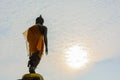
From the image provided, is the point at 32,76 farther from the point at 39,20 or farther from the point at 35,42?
the point at 39,20

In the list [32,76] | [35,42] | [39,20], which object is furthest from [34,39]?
[32,76]

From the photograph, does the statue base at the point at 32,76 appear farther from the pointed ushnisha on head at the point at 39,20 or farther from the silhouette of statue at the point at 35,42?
the pointed ushnisha on head at the point at 39,20

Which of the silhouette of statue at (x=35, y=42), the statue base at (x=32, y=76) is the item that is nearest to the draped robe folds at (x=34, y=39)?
the silhouette of statue at (x=35, y=42)

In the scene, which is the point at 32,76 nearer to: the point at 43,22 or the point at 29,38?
the point at 29,38

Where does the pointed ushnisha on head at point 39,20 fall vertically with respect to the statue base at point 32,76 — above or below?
above

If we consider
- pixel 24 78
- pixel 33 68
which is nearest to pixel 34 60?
pixel 33 68

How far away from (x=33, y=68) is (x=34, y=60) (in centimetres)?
31

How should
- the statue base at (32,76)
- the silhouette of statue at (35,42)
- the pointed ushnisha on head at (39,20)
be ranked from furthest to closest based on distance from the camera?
the pointed ushnisha on head at (39,20) < the silhouette of statue at (35,42) < the statue base at (32,76)

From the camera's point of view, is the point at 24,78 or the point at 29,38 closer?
the point at 24,78

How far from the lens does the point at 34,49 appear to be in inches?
448

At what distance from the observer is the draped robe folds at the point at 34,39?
11401 millimetres

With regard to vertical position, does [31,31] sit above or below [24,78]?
above

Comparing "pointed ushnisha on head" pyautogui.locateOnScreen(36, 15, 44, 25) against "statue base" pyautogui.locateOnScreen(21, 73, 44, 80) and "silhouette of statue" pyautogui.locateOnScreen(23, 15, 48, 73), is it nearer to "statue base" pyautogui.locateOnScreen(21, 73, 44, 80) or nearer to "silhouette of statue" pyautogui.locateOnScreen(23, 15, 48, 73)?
"silhouette of statue" pyautogui.locateOnScreen(23, 15, 48, 73)

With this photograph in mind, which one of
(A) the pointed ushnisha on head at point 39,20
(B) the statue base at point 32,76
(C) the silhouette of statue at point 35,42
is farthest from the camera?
(A) the pointed ushnisha on head at point 39,20
